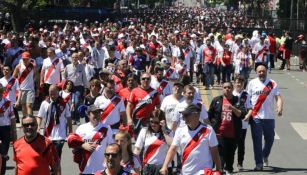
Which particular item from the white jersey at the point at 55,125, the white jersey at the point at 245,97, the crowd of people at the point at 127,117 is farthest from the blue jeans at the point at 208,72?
the white jersey at the point at 55,125

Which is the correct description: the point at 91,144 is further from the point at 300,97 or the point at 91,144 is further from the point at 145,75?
the point at 300,97

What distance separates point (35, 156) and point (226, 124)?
4630 millimetres

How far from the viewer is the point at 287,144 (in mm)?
18531

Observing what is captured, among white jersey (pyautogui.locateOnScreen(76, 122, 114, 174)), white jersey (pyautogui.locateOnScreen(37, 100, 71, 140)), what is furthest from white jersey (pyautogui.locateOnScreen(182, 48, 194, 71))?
white jersey (pyautogui.locateOnScreen(76, 122, 114, 174))

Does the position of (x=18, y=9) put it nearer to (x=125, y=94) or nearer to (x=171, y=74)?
(x=171, y=74)

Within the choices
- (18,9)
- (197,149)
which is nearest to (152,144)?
(197,149)

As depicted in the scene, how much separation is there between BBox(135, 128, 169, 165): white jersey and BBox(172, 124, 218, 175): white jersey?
100 cm

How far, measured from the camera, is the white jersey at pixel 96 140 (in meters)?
10.5

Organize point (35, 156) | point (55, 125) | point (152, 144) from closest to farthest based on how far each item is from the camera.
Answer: point (35, 156)
point (152, 144)
point (55, 125)

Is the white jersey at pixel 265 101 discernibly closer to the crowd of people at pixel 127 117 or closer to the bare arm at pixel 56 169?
the crowd of people at pixel 127 117

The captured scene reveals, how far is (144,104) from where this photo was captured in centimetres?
1423

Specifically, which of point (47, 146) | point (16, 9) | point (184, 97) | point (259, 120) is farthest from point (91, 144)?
point (16, 9)

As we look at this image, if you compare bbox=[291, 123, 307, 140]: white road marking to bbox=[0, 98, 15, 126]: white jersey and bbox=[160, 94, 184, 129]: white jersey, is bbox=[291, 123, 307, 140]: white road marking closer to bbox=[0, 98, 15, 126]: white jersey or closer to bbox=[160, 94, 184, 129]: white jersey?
bbox=[160, 94, 184, 129]: white jersey

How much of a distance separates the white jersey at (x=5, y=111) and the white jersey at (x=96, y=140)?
3192 millimetres
